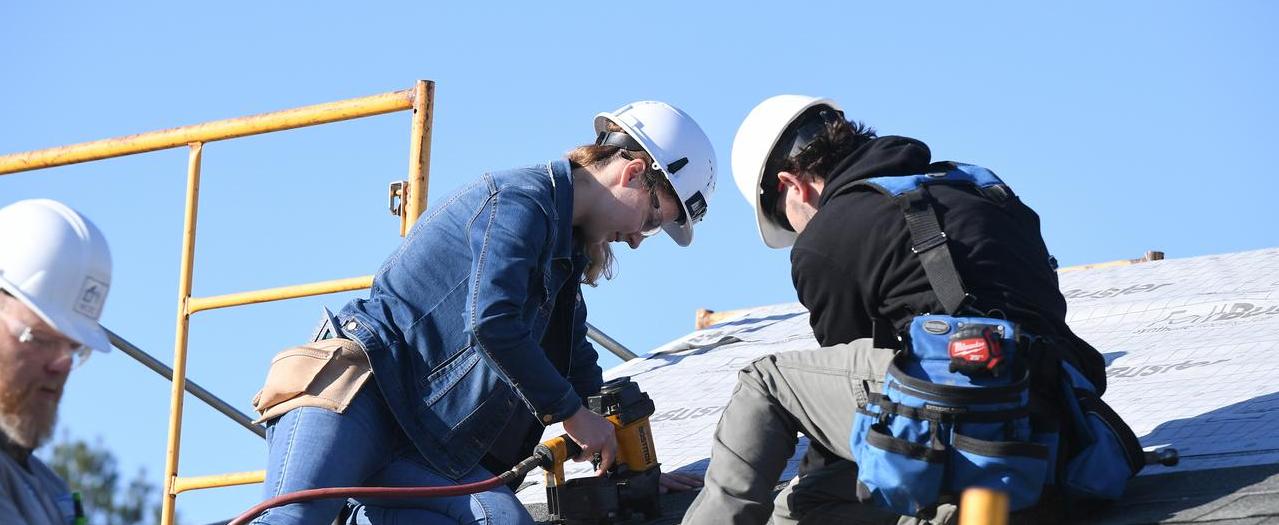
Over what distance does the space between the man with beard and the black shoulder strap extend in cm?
176

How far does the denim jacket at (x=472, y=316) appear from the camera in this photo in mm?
3838

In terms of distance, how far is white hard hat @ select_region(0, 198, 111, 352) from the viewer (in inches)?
96.9

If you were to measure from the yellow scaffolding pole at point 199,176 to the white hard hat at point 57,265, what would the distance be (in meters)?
2.45

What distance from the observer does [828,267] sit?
358cm

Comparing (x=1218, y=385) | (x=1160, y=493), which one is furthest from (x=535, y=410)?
(x=1218, y=385)

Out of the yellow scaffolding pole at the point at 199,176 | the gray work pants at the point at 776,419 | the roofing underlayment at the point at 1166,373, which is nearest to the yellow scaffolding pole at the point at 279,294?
the yellow scaffolding pole at the point at 199,176

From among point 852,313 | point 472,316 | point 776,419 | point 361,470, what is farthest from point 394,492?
point 852,313

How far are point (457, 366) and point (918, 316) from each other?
1.27 m

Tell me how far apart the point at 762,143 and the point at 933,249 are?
853 mm

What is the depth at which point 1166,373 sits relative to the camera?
498cm

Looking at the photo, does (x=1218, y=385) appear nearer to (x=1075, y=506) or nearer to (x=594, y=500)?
(x=1075, y=506)

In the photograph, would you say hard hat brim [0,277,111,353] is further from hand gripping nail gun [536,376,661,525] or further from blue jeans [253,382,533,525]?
hand gripping nail gun [536,376,661,525]

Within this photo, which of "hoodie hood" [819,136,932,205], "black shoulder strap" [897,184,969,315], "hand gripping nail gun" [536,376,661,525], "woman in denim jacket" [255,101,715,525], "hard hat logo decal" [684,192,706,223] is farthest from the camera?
"hard hat logo decal" [684,192,706,223]

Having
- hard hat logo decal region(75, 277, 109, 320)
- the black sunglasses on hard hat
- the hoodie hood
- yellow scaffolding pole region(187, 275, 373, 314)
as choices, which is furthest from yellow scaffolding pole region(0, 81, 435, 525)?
hard hat logo decal region(75, 277, 109, 320)
